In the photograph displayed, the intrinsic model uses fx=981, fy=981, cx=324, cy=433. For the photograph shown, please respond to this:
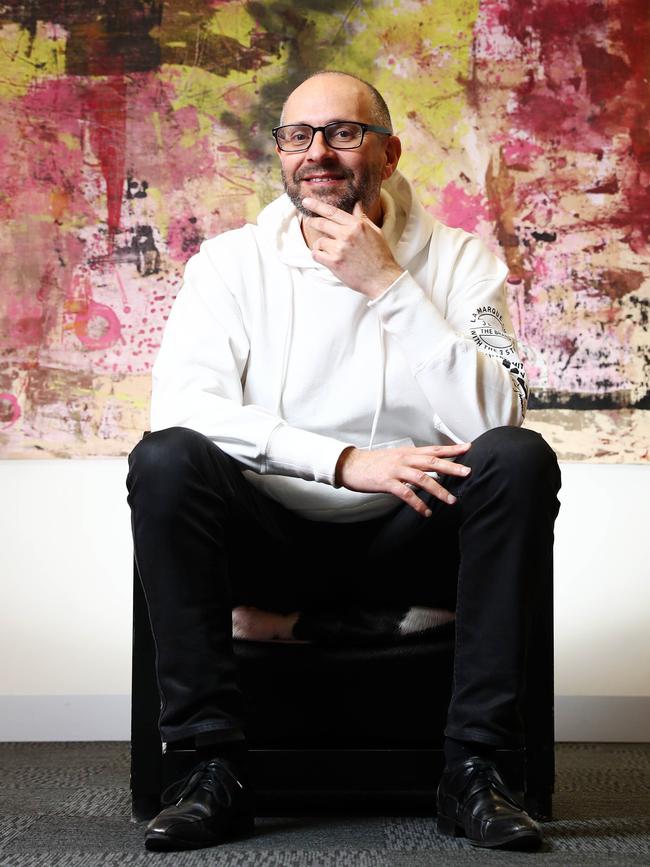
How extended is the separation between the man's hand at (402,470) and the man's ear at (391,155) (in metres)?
0.67

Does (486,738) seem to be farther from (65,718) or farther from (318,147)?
(65,718)

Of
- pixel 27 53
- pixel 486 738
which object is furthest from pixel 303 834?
pixel 27 53

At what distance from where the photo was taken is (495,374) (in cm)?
151

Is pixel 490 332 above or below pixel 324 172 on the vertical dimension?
below

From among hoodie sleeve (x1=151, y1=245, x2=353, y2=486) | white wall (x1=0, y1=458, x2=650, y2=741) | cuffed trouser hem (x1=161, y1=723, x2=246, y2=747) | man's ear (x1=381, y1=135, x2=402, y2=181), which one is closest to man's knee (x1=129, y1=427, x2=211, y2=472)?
hoodie sleeve (x1=151, y1=245, x2=353, y2=486)

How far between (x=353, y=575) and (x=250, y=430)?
0.97 ft

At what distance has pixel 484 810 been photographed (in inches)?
47.8

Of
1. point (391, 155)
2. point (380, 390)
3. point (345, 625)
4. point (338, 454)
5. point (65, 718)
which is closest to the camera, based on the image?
point (338, 454)

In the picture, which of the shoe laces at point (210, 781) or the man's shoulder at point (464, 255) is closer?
the shoe laces at point (210, 781)

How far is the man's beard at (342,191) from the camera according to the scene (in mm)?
1740

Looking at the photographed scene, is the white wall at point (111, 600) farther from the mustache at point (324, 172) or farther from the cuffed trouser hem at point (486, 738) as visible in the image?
the cuffed trouser hem at point (486, 738)

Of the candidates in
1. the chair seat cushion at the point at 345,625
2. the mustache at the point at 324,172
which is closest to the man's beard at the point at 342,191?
the mustache at the point at 324,172

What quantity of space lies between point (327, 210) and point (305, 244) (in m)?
0.13

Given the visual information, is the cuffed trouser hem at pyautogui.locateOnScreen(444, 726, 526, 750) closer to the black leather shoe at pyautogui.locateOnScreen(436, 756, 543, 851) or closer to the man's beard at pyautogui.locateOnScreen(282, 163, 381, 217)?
the black leather shoe at pyautogui.locateOnScreen(436, 756, 543, 851)
